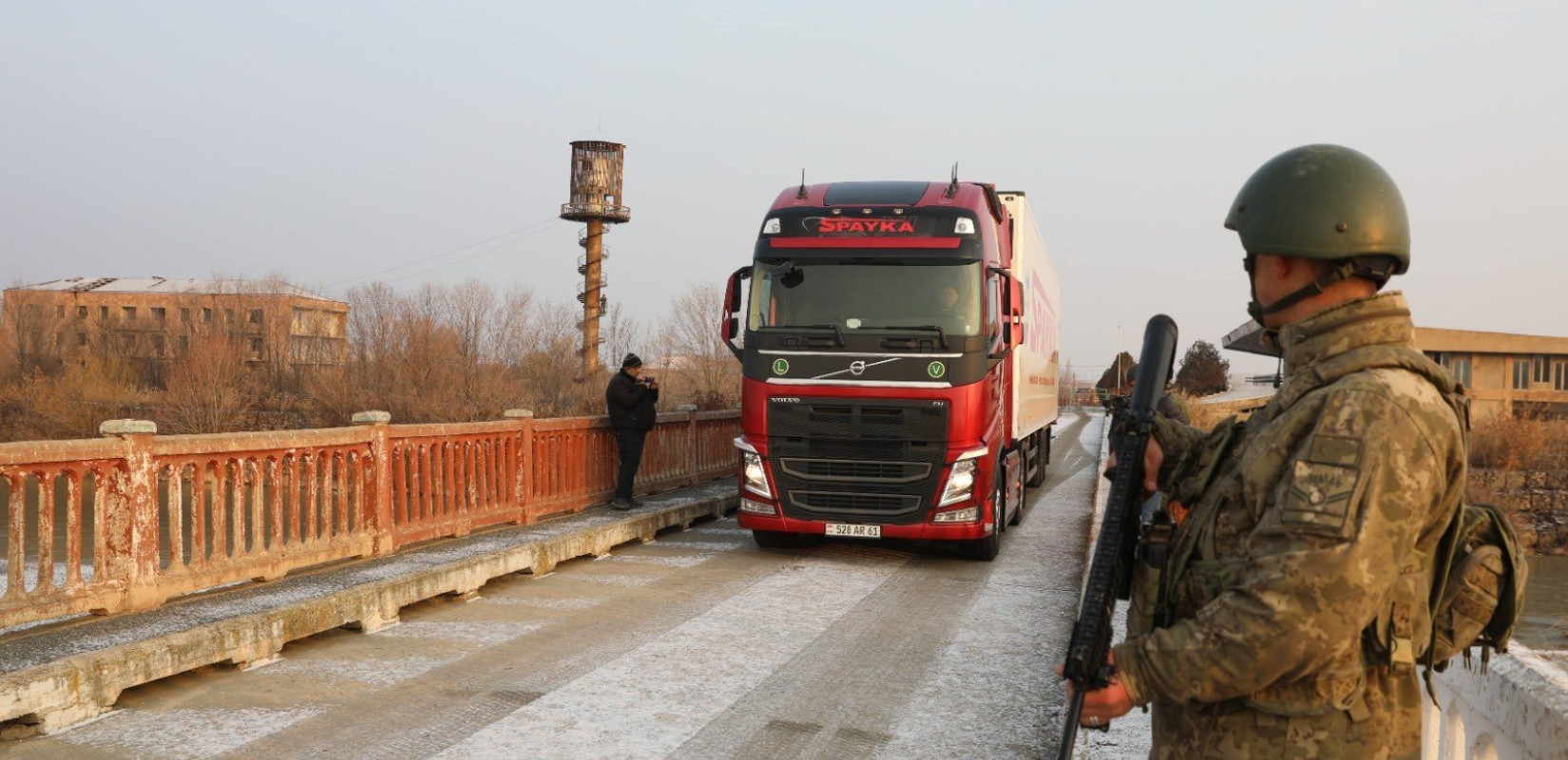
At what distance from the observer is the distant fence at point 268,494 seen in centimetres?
696

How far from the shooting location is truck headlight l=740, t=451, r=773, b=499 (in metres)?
11.3

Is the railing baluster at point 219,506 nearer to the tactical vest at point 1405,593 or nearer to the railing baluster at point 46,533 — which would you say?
the railing baluster at point 46,533

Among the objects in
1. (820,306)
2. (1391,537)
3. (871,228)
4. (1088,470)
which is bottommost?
(1088,470)

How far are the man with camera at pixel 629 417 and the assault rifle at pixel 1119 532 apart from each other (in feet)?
37.0

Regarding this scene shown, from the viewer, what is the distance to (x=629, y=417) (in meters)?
14.1

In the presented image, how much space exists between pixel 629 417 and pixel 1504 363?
59.3m

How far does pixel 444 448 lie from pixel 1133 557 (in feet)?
30.8

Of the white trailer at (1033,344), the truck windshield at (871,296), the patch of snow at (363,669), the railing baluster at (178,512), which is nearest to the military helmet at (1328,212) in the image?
the patch of snow at (363,669)

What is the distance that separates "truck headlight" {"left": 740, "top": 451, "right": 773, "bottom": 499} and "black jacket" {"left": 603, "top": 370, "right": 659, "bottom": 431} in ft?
9.20

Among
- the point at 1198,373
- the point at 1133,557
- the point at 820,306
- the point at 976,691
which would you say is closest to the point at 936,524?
the point at 820,306

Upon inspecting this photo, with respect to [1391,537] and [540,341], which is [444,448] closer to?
[1391,537]

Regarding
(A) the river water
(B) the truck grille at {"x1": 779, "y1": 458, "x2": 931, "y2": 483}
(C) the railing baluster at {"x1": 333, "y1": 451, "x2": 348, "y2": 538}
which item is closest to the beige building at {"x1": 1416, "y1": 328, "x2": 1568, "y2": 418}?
(A) the river water

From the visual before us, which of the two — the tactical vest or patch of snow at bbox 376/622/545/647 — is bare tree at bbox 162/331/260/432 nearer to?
patch of snow at bbox 376/622/545/647

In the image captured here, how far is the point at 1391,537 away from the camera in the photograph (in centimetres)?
212
